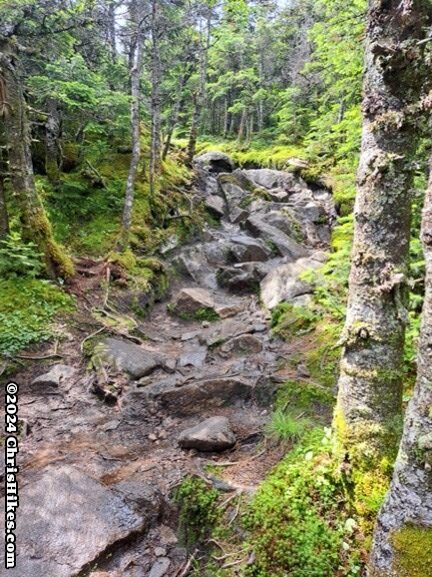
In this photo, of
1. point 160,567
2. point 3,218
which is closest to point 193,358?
point 160,567

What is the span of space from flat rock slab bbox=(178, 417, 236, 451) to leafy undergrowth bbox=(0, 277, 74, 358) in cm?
310

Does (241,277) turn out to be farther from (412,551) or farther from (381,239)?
(412,551)

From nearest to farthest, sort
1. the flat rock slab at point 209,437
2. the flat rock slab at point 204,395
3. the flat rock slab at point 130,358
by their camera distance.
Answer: the flat rock slab at point 209,437 < the flat rock slab at point 204,395 < the flat rock slab at point 130,358

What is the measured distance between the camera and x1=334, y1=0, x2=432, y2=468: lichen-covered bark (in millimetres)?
3039

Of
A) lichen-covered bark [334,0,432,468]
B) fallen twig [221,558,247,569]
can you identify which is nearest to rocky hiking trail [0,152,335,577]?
fallen twig [221,558,247,569]

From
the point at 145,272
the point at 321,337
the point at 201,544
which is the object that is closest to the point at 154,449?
the point at 201,544

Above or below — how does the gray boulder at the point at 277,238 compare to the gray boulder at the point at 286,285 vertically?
above

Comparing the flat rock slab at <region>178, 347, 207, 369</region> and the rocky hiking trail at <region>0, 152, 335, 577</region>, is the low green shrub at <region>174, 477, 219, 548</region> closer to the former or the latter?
the rocky hiking trail at <region>0, 152, 335, 577</region>

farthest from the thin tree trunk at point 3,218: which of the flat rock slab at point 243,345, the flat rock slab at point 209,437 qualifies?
the flat rock slab at point 209,437

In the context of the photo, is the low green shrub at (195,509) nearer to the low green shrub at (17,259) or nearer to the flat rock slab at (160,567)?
the flat rock slab at (160,567)

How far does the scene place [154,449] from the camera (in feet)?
15.9

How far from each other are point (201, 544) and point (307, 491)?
101 centimetres

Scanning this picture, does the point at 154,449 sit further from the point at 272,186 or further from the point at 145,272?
the point at 272,186

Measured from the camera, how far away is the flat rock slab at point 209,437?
4.61 m
